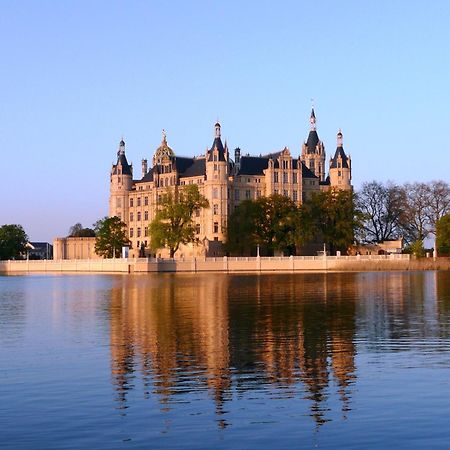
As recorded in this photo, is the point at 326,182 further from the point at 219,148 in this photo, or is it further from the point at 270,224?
the point at 270,224

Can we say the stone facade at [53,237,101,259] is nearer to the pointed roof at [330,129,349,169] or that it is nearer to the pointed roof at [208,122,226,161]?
the pointed roof at [208,122,226,161]

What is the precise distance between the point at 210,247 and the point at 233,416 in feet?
399

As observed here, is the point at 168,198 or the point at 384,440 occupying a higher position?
the point at 168,198

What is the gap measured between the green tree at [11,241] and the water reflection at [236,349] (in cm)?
11387

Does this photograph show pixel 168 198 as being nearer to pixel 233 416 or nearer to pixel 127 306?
pixel 127 306

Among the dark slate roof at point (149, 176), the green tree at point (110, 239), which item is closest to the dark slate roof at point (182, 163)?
the dark slate roof at point (149, 176)

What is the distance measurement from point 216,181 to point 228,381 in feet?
403

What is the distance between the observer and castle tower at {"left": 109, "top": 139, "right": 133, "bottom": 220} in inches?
6368

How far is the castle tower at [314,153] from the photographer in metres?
168

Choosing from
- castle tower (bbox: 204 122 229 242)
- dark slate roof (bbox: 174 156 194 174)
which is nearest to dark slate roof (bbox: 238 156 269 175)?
castle tower (bbox: 204 122 229 242)

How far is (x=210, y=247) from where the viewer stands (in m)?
138

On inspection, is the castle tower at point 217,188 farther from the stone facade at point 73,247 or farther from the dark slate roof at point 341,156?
the stone facade at point 73,247

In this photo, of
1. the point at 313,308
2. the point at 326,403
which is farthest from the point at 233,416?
the point at 313,308

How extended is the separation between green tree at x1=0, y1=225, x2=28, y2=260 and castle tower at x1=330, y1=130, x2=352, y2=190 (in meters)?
58.0
